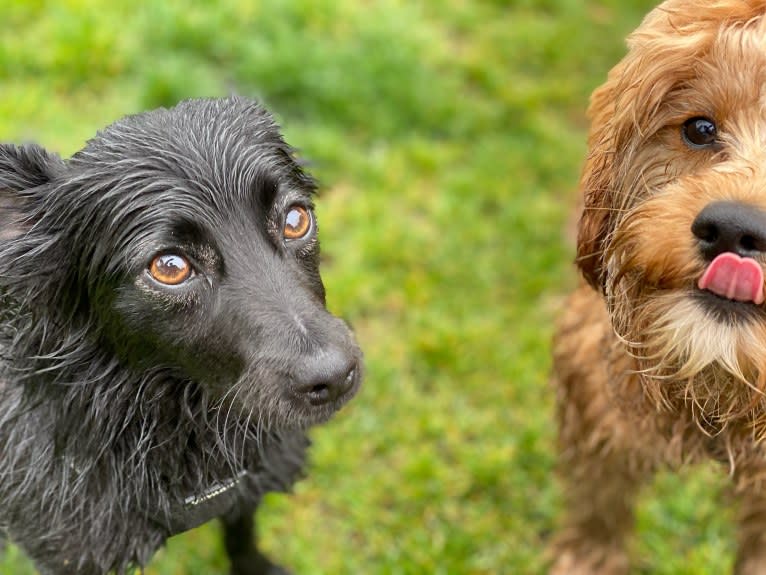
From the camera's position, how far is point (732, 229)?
6.56 feet

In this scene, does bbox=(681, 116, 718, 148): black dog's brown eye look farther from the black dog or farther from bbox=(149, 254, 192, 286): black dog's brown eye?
bbox=(149, 254, 192, 286): black dog's brown eye

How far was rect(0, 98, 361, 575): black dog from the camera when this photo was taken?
230cm

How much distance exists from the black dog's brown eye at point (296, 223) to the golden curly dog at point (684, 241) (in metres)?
0.90

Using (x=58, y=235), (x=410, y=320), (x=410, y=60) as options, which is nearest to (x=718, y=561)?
(x=410, y=320)

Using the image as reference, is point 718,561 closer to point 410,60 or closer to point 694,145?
point 694,145

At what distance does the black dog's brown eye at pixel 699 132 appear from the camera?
235 centimetres

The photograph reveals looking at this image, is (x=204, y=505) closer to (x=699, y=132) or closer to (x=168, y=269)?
(x=168, y=269)

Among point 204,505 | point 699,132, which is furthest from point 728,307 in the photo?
point 204,505

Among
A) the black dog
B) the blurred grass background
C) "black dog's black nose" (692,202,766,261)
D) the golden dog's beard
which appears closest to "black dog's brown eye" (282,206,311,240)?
the black dog

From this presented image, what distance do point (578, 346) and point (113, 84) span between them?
11.7 ft

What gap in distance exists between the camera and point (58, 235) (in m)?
2.35

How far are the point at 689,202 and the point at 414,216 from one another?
3.11m

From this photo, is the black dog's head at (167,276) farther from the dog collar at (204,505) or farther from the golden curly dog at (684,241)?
the golden curly dog at (684,241)

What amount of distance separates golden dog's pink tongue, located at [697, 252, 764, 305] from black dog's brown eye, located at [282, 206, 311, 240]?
119cm
